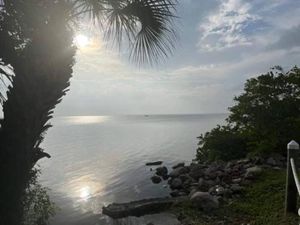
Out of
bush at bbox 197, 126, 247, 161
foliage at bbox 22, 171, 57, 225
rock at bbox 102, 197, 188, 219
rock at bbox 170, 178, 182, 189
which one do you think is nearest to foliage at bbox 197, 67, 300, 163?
bush at bbox 197, 126, 247, 161

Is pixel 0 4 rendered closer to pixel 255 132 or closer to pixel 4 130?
pixel 4 130

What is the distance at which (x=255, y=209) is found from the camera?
1023 centimetres

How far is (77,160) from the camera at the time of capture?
137ft

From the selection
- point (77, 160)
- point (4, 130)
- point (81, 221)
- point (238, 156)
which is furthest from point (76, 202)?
point (77, 160)

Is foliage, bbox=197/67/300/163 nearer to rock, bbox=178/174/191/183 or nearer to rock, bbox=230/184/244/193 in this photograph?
rock, bbox=178/174/191/183

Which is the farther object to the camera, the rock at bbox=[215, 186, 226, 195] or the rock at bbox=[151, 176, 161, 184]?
the rock at bbox=[151, 176, 161, 184]

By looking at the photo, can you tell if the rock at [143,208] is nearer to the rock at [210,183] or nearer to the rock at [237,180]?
the rock at [237,180]

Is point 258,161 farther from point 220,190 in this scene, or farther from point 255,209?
point 255,209

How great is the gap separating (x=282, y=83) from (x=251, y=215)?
11402mm

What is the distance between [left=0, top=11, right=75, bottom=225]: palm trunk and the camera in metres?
5.80

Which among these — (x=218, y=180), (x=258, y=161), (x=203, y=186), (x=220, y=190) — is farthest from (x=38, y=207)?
(x=258, y=161)

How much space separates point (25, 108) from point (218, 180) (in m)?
12.1

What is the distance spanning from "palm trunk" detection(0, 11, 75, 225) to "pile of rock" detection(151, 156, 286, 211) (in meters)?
7.23

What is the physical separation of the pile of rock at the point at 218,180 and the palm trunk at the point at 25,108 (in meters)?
7.23
